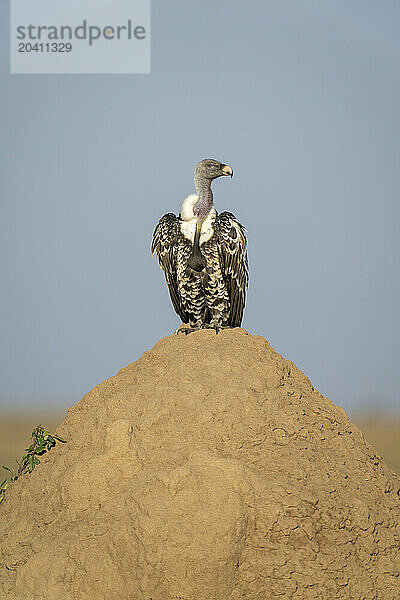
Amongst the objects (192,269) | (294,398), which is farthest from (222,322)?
(294,398)

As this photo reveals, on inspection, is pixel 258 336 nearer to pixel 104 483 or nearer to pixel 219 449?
pixel 219 449

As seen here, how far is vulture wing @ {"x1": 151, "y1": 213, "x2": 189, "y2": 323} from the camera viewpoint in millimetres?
8586

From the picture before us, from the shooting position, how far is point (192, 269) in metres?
8.39

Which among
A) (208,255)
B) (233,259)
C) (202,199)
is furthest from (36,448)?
(202,199)

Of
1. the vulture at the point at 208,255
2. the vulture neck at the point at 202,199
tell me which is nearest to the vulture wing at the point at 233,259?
the vulture at the point at 208,255

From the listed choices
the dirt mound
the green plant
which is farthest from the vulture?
the green plant

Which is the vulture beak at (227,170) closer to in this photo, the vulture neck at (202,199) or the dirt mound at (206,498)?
the vulture neck at (202,199)

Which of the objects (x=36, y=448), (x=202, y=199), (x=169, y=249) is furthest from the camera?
(x=169, y=249)

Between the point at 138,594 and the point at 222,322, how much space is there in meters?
4.17

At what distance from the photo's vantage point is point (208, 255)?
27.3 ft

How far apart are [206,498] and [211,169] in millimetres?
4567

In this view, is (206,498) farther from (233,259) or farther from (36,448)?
(233,259)

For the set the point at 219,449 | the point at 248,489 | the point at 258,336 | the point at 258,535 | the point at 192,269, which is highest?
the point at 192,269

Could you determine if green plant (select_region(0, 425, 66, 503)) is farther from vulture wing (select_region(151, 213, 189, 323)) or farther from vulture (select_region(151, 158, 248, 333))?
vulture wing (select_region(151, 213, 189, 323))
